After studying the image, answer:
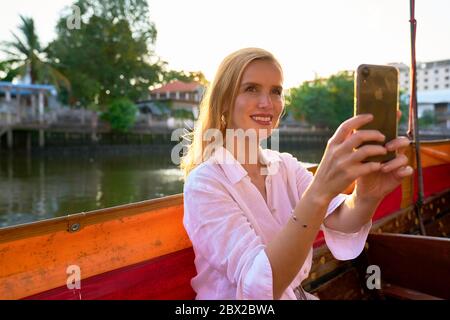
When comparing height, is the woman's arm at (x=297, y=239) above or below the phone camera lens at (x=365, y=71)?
below

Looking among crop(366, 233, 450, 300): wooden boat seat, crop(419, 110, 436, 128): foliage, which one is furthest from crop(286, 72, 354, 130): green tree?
crop(366, 233, 450, 300): wooden boat seat

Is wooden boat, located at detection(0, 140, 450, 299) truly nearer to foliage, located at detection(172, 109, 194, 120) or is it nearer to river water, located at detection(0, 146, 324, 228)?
river water, located at detection(0, 146, 324, 228)

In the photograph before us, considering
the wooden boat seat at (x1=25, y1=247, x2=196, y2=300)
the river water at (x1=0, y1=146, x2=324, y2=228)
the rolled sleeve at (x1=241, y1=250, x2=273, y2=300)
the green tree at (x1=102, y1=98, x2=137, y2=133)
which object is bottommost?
the river water at (x1=0, y1=146, x2=324, y2=228)

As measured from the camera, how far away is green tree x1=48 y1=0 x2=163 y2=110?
29.3 m

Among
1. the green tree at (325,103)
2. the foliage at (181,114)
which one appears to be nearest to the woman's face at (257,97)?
the foliage at (181,114)

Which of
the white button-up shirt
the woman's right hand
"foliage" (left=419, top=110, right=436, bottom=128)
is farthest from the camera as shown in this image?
"foliage" (left=419, top=110, right=436, bottom=128)

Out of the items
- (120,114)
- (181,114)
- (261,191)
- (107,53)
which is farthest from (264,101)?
(181,114)

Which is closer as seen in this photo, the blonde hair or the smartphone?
the smartphone

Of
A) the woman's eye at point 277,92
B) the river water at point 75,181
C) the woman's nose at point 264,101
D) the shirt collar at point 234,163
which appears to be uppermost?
the woman's eye at point 277,92

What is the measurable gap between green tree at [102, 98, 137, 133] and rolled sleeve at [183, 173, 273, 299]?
28803mm

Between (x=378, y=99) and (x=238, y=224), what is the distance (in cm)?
53

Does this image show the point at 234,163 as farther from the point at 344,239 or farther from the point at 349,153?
the point at 349,153

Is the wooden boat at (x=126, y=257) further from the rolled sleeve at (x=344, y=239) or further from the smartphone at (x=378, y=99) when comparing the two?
the smartphone at (x=378, y=99)

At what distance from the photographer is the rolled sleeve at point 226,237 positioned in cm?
107
